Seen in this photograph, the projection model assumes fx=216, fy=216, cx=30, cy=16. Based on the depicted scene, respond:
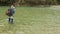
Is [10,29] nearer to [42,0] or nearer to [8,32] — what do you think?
[8,32]

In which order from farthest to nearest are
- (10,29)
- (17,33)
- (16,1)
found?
(16,1) → (10,29) → (17,33)

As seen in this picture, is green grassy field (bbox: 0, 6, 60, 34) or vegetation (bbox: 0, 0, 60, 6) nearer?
green grassy field (bbox: 0, 6, 60, 34)

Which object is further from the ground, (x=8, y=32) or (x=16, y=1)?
(x=8, y=32)

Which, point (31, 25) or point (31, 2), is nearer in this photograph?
point (31, 25)

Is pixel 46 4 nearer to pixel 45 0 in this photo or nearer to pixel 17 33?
pixel 45 0

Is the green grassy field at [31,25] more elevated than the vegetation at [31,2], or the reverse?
the green grassy field at [31,25]

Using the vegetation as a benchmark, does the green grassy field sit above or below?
above

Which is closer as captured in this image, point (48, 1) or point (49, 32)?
point (49, 32)

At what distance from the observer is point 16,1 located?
37688 mm

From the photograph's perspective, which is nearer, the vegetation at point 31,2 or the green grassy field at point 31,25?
the green grassy field at point 31,25

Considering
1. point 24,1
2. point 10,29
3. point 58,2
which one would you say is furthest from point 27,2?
point 10,29

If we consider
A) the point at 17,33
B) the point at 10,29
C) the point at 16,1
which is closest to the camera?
the point at 17,33

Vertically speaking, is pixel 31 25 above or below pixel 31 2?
above

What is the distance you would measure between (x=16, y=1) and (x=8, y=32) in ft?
88.0
